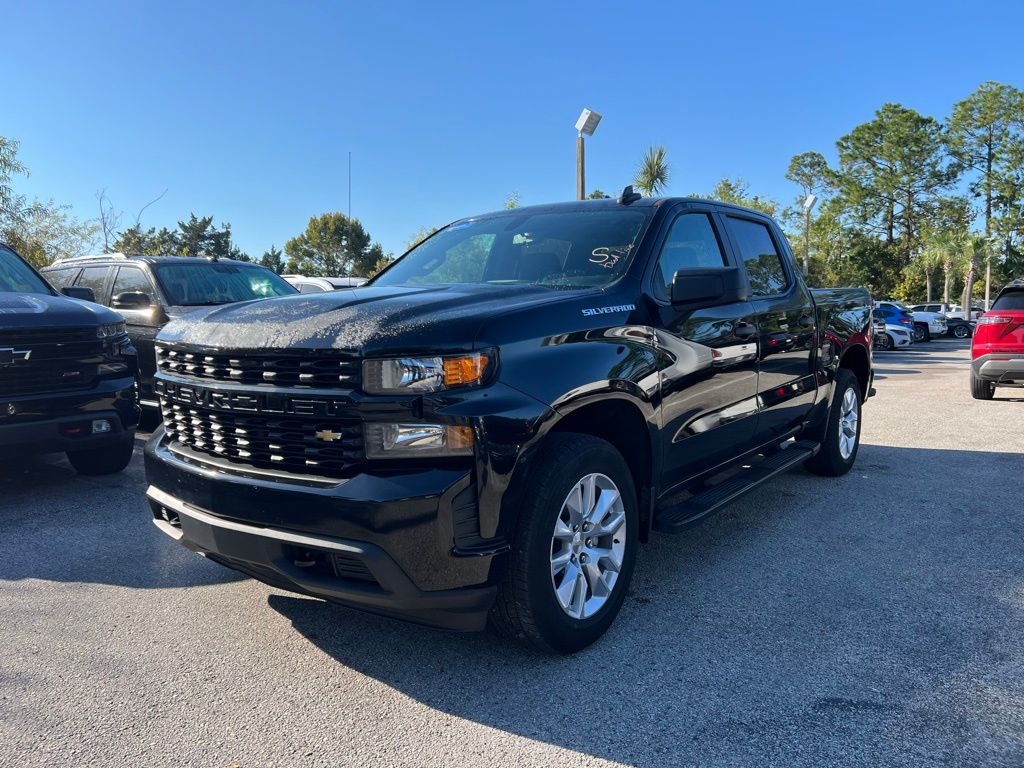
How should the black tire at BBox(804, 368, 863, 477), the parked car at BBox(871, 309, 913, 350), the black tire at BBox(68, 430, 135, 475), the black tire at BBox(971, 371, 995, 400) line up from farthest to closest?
the parked car at BBox(871, 309, 913, 350), the black tire at BBox(971, 371, 995, 400), the black tire at BBox(68, 430, 135, 475), the black tire at BBox(804, 368, 863, 477)

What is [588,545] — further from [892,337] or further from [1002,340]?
[892,337]

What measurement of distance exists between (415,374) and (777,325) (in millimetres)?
2800

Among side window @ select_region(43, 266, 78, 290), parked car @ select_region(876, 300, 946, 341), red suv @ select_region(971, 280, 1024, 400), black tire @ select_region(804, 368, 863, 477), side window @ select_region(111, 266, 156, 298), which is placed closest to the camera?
black tire @ select_region(804, 368, 863, 477)

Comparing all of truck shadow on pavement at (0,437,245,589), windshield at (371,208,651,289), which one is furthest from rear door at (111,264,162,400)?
windshield at (371,208,651,289)

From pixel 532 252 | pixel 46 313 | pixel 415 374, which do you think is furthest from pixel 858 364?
pixel 46 313

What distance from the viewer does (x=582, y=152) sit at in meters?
13.0

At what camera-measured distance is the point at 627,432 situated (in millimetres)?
3316

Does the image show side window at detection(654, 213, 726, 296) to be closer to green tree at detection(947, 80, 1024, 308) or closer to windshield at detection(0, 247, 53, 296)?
windshield at detection(0, 247, 53, 296)

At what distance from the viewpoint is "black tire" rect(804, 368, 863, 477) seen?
559 centimetres

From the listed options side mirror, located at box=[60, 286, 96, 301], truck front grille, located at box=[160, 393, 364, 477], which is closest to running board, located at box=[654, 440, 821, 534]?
truck front grille, located at box=[160, 393, 364, 477]

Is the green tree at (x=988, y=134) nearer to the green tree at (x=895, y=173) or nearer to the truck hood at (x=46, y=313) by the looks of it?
the green tree at (x=895, y=173)

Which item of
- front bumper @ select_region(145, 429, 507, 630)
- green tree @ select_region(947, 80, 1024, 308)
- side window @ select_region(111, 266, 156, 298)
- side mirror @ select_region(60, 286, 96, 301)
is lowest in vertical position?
front bumper @ select_region(145, 429, 507, 630)

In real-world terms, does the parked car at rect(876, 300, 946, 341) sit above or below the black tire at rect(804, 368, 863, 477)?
below

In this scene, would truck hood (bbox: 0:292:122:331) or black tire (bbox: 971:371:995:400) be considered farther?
black tire (bbox: 971:371:995:400)
